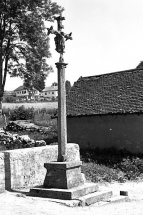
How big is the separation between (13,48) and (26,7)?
348 cm

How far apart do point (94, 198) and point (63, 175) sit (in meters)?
1.01

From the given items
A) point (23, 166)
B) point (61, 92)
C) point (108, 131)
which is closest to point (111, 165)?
point (108, 131)

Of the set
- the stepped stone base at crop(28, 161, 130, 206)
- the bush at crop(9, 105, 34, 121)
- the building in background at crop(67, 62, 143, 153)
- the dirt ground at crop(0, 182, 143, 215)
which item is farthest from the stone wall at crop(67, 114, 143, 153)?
the bush at crop(9, 105, 34, 121)

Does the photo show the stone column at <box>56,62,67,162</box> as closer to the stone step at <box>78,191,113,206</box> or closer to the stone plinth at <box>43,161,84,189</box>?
the stone plinth at <box>43,161,84,189</box>

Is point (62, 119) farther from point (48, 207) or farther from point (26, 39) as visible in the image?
point (26, 39)

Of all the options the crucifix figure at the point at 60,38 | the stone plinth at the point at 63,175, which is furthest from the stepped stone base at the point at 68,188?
the crucifix figure at the point at 60,38

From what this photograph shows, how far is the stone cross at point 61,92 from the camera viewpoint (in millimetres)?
9719

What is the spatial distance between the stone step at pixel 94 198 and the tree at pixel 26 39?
18.4m

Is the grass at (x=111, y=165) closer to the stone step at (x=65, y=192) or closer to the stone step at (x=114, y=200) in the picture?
the stone step at (x=114, y=200)

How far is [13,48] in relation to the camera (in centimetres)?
2844

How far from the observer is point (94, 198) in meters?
9.12

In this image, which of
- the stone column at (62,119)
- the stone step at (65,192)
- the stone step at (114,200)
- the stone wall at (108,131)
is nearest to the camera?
the stone step at (65,192)

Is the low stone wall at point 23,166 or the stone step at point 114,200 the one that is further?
the low stone wall at point 23,166

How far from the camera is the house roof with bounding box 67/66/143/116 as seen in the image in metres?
17.7
